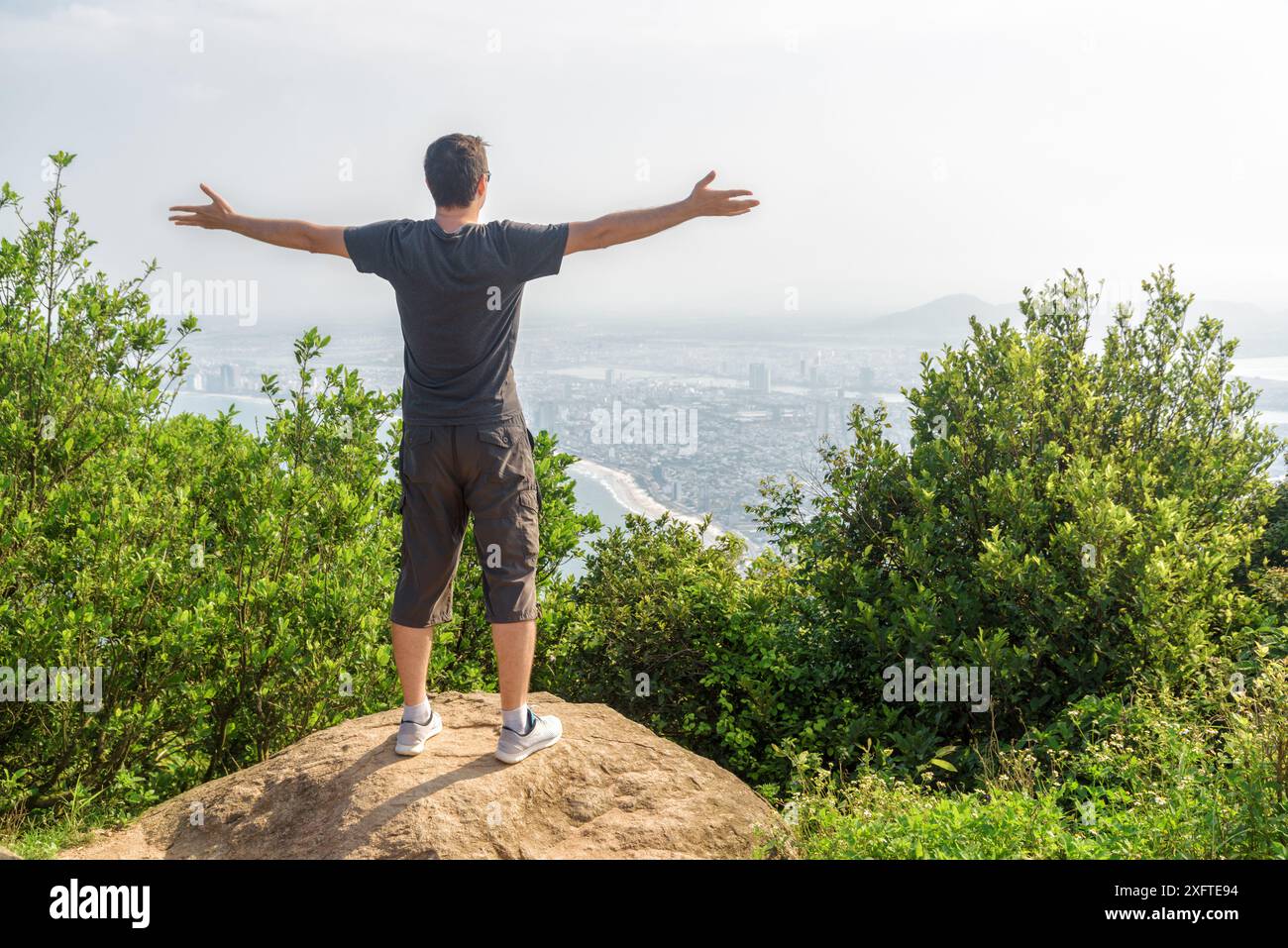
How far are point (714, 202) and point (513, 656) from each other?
1.99m

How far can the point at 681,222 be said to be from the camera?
3.88 metres

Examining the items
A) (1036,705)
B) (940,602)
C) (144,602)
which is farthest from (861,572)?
(144,602)

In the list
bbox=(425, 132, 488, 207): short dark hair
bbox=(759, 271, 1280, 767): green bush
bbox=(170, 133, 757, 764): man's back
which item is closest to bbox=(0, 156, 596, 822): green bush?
bbox=(170, 133, 757, 764): man's back

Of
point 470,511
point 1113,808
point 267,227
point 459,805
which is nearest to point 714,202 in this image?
point 470,511

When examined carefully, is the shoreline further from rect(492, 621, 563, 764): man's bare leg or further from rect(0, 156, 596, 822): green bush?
rect(492, 621, 563, 764): man's bare leg

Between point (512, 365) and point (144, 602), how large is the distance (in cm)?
242

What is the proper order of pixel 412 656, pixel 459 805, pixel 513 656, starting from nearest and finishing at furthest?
pixel 459 805
pixel 513 656
pixel 412 656

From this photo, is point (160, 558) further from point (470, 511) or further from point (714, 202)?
point (714, 202)

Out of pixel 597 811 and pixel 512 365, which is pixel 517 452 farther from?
pixel 597 811

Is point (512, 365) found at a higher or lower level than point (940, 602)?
higher

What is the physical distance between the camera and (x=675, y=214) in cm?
385

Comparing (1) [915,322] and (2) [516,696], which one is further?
(1) [915,322]

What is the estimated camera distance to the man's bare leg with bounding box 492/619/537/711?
4180mm
